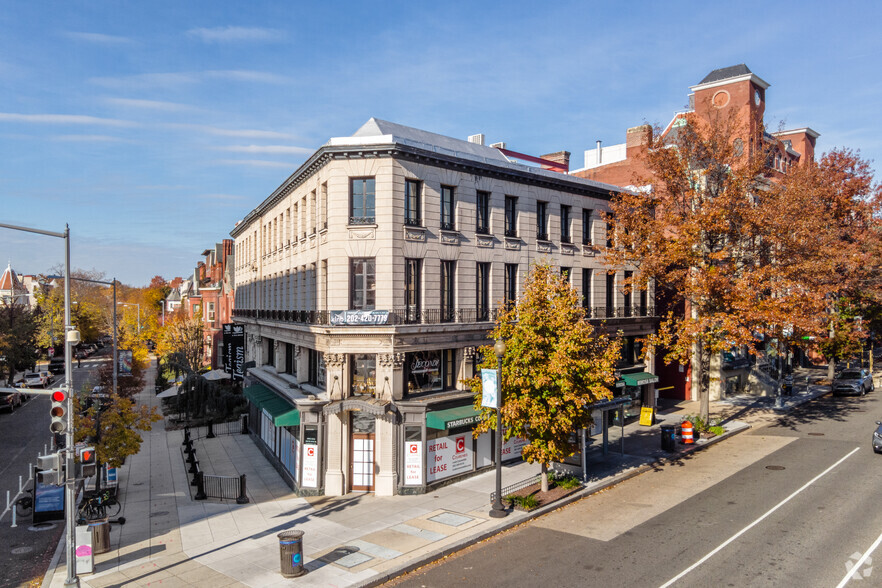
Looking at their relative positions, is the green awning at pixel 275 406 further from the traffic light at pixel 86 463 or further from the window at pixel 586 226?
the window at pixel 586 226

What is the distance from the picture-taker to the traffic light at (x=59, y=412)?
14109mm

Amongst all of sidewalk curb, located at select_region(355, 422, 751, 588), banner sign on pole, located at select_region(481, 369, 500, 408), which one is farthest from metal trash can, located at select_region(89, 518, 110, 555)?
banner sign on pole, located at select_region(481, 369, 500, 408)

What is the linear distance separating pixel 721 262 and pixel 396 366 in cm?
1989

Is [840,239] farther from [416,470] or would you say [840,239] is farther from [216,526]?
[216,526]

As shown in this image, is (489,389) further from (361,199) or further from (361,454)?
(361,199)

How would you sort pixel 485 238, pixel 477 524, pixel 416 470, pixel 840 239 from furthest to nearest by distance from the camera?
pixel 840 239
pixel 485 238
pixel 416 470
pixel 477 524

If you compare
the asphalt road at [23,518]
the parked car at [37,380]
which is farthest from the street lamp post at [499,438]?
the parked car at [37,380]

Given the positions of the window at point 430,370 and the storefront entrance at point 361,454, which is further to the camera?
the window at point 430,370

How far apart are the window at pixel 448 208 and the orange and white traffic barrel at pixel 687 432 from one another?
1417cm

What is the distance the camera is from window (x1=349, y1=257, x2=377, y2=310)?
22828 mm

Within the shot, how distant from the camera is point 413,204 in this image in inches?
930

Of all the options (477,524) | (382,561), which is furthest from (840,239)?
(382,561)

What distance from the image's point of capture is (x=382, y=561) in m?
→ 15.5

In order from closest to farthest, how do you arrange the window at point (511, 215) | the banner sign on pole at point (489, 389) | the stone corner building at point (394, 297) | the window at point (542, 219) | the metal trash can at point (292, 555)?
the metal trash can at point (292, 555) → the banner sign on pole at point (489, 389) → the stone corner building at point (394, 297) → the window at point (511, 215) → the window at point (542, 219)
